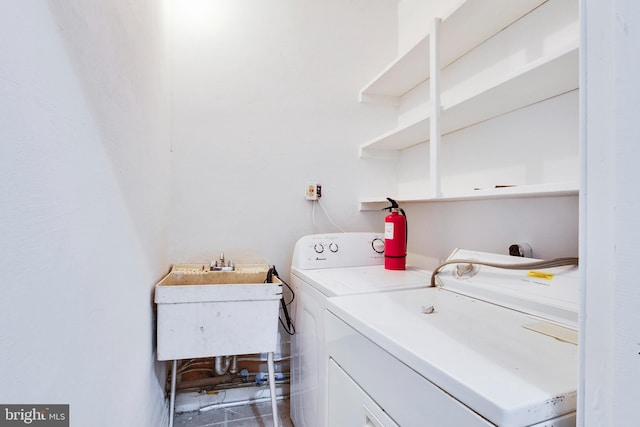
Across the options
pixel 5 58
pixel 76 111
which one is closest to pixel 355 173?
pixel 76 111

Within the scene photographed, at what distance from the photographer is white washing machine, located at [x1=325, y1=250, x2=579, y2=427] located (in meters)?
0.49

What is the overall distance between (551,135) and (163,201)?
1815 millimetres

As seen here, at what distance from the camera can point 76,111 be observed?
1.92ft

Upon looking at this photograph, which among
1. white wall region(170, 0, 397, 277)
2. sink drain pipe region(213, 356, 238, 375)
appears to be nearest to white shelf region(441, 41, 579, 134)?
white wall region(170, 0, 397, 277)

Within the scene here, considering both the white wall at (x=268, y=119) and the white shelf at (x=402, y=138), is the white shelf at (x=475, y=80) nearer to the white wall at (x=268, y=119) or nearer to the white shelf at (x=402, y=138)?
the white shelf at (x=402, y=138)

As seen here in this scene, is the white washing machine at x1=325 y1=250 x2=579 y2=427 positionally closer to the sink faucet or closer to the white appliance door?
the white appliance door

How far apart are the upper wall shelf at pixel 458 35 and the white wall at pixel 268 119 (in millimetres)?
320

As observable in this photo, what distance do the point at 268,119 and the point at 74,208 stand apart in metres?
1.46

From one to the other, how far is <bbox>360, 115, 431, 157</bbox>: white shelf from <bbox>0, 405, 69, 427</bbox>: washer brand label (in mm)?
1560

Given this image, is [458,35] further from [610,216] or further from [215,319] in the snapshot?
[215,319]

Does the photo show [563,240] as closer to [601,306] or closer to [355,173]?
[601,306]

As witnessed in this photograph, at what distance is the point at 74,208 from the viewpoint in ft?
1.89

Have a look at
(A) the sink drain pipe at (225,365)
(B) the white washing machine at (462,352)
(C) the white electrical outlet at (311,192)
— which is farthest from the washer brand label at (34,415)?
(C) the white electrical outlet at (311,192)

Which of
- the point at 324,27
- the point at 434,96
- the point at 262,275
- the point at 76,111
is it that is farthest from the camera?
the point at 324,27
